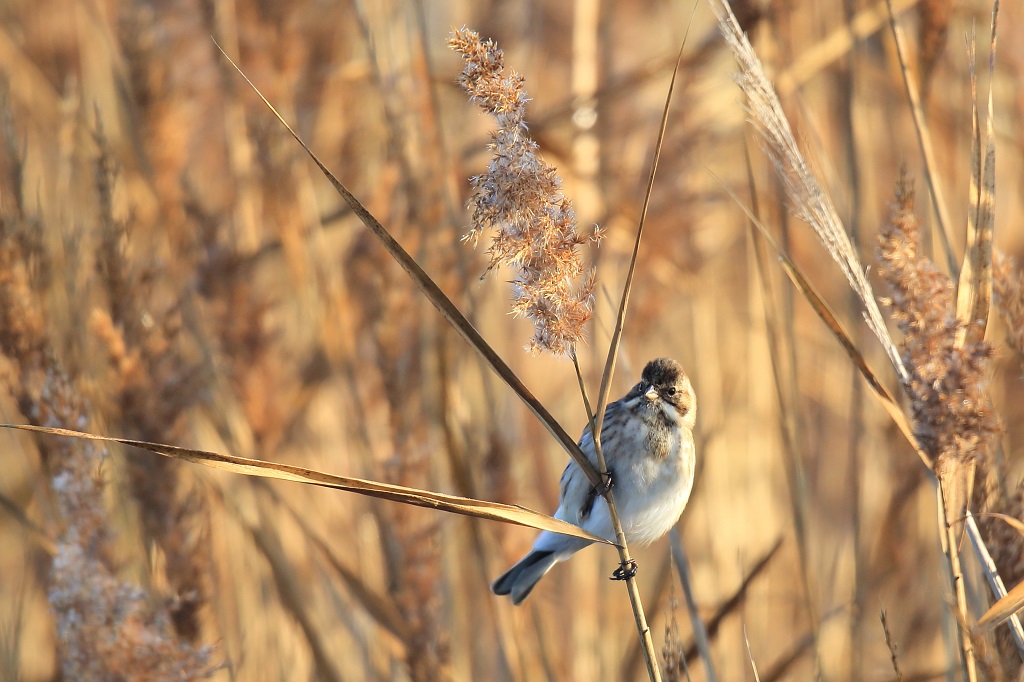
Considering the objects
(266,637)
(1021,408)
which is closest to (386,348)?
(266,637)

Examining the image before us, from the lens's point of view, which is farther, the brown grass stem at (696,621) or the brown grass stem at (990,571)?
the brown grass stem at (696,621)

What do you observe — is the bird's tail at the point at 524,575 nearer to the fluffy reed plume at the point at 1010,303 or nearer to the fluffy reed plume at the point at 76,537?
the fluffy reed plume at the point at 76,537

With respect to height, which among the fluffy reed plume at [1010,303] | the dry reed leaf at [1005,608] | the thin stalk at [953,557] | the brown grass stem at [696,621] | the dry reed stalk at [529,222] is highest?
the dry reed stalk at [529,222]

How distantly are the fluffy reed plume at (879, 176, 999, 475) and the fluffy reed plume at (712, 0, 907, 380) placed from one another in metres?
0.03

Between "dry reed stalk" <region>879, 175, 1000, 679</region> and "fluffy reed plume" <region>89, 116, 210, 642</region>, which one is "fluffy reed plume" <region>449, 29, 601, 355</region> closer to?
"dry reed stalk" <region>879, 175, 1000, 679</region>

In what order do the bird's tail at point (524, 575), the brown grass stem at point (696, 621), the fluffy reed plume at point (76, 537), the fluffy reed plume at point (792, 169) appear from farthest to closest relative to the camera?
1. the bird's tail at point (524, 575)
2. the brown grass stem at point (696, 621)
3. the fluffy reed plume at point (76, 537)
4. the fluffy reed plume at point (792, 169)

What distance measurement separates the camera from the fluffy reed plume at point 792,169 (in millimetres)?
936

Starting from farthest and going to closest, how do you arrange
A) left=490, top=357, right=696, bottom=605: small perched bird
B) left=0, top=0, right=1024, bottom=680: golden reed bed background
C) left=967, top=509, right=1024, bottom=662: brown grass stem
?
left=490, top=357, right=696, bottom=605: small perched bird
left=0, top=0, right=1024, bottom=680: golden reed bed background
left=967, top=509, right=1024, bottom=662: brown grass stem

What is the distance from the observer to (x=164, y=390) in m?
1.52

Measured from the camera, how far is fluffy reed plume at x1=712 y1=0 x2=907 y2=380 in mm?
936

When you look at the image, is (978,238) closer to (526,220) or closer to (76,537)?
(526,220)

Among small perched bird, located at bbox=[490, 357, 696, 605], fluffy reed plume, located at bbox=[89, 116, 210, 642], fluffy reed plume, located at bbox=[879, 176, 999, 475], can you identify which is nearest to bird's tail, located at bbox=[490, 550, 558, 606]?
small perched bird, located at bbox=[490, 357, 696, 605]

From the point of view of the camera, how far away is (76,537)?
129cm

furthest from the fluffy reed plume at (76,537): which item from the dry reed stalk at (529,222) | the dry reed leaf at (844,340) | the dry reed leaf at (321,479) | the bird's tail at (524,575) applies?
the dry reed leaf at (844,340)
